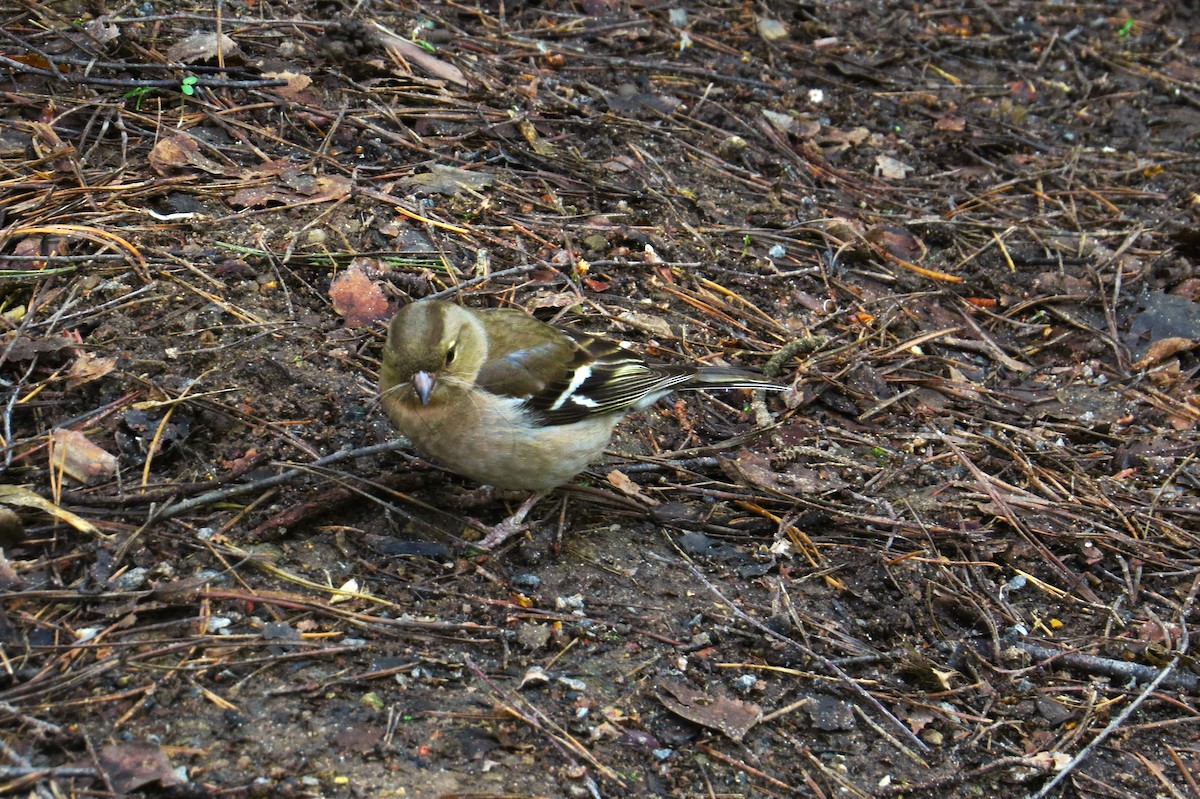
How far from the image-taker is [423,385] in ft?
12.4

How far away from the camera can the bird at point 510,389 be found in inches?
153

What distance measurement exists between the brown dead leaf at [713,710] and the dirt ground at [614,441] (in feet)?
0.06

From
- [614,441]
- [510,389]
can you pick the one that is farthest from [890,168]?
[510,389]

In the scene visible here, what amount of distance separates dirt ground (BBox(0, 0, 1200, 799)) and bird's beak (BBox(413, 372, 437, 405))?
1.57 ft

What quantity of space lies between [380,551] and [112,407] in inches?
44.2

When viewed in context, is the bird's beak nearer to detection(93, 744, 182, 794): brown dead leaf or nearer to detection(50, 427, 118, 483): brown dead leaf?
detection(50, 427, 118, 483): brown dead leaf

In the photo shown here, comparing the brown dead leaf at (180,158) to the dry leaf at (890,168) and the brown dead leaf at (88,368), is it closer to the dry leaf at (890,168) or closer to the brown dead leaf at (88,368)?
the brown dead leaf at (88,368)

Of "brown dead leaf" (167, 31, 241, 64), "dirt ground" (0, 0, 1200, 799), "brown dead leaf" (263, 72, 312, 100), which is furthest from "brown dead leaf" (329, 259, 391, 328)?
"brown dead leaf" (167, 31, 241, 64)

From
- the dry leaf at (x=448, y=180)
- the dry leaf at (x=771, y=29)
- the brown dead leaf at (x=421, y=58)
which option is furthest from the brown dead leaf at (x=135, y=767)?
the dry leaf at (x=771, y=29)

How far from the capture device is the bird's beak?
149 inches

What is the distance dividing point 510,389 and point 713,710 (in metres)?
1.44

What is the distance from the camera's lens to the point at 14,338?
390 centimetres

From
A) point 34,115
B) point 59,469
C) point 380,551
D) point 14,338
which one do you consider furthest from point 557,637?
point 34,115

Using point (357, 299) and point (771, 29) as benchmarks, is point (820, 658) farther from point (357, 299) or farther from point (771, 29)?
point (771, 29)
